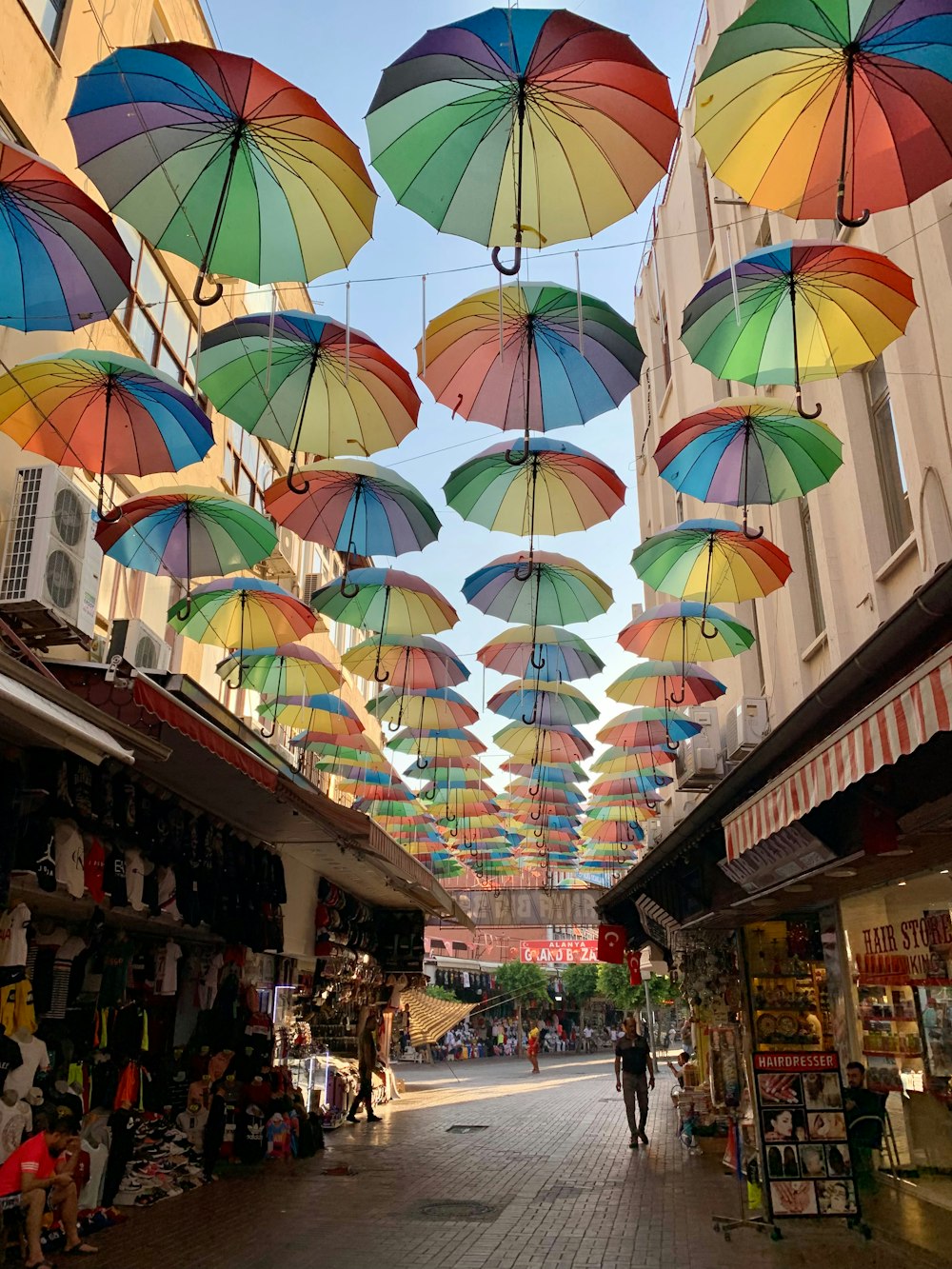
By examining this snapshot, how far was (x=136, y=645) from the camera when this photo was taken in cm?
1165

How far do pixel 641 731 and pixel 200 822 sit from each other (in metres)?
8.42

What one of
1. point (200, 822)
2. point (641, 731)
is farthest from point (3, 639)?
point (641, 731)

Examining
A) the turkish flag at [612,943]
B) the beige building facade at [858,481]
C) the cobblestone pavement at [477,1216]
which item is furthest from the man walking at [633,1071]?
the turkish flag at [612,943]

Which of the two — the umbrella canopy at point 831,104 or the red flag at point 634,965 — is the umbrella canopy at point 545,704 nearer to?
the red flag at point 634,965

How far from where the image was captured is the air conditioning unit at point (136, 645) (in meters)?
11.5

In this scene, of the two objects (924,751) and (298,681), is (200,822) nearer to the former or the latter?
(298,681)

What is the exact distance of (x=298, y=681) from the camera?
1507cm

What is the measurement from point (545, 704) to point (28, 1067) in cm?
1042

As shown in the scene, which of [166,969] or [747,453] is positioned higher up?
[747,453]

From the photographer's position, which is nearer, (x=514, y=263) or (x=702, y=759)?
(x=514, y=263)

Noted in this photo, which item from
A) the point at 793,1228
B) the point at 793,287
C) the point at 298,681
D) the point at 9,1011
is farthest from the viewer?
the point at 298,681

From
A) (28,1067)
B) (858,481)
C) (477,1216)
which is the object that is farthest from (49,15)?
(477,1216)

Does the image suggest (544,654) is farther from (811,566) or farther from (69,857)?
(69,857)

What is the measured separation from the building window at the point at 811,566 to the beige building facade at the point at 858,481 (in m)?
0.02
